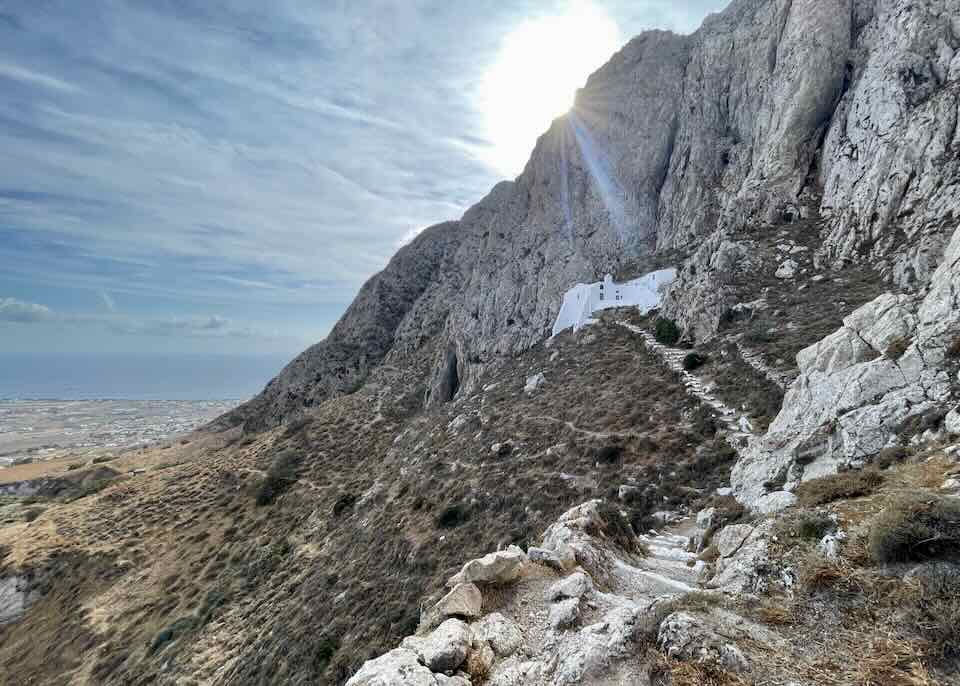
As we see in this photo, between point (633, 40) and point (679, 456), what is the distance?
81.0 m

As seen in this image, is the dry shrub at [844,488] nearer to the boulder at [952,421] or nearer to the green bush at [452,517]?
the boulder at [952,421]

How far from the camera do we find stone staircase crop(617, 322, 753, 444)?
20.3m

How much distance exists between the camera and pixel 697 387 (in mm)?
25688

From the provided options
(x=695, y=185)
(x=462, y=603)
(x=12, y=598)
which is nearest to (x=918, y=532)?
(x=462, y=603)

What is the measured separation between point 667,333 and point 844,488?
87.9 ft

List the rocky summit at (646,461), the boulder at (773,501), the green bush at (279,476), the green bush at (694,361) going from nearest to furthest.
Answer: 1. the rocky summit at (646,461)
2. the boulder at (773,501)
3. the green bush at (694,361)
4. the green bush at (279,476)

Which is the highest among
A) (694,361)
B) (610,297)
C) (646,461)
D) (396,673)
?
(610,297)

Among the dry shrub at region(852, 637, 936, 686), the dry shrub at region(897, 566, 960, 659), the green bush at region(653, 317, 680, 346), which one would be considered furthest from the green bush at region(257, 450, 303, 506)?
the dry shrub at region(897, 566, 960, 659)

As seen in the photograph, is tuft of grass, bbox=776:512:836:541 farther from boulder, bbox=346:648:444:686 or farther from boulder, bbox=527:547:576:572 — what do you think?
boulder, bbox=346:648:444:686

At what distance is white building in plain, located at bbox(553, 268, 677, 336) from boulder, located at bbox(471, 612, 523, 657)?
1601 inches

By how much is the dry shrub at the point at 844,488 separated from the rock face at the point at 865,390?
2750 mm

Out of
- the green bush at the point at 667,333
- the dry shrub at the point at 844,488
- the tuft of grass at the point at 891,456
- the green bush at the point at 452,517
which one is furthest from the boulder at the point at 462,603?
the green bush at the point at 667,333

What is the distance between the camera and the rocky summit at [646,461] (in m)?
Answer: 6.49

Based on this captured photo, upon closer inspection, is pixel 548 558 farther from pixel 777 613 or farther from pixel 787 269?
pixel 787 269
